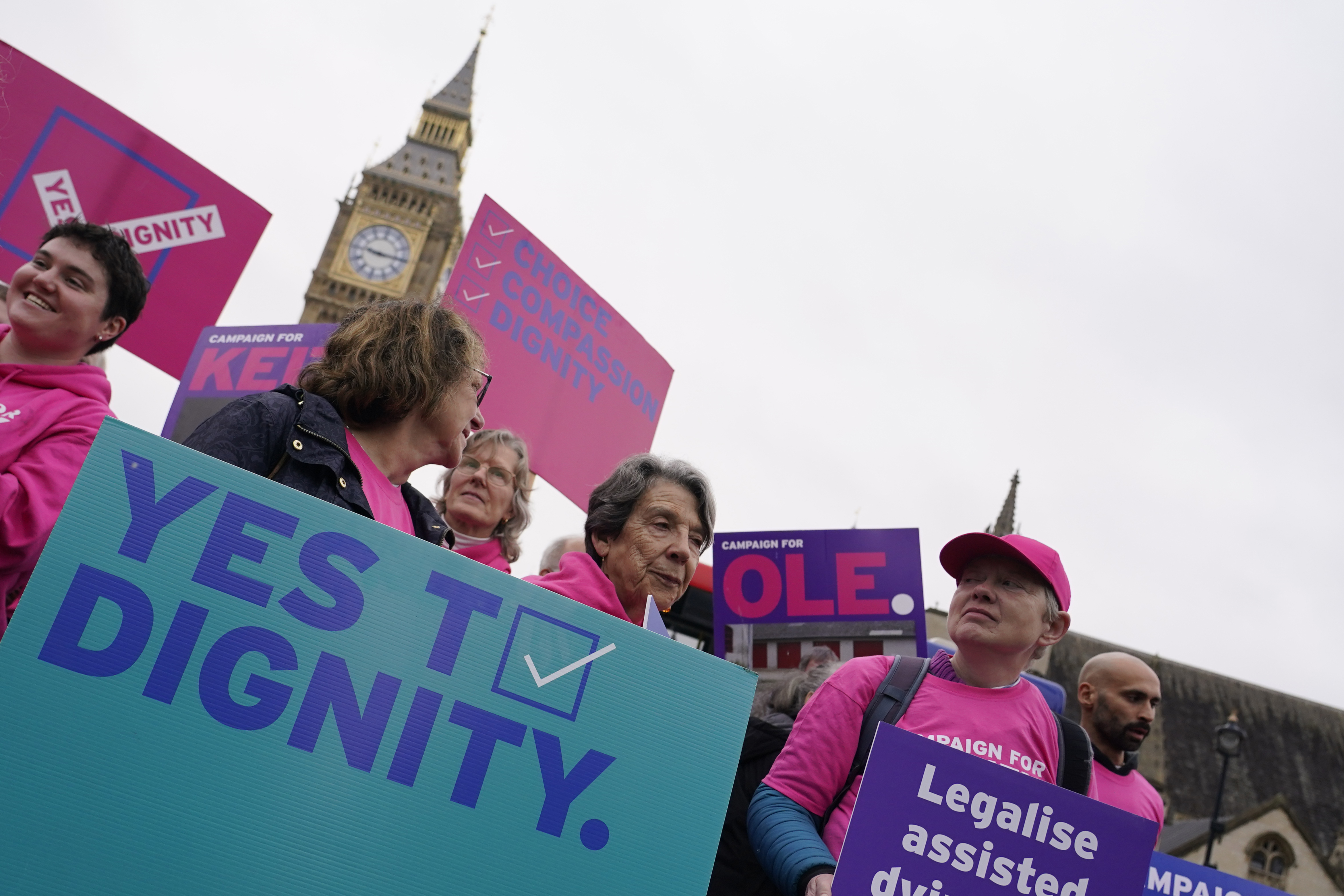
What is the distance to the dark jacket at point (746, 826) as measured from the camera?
2773 mm

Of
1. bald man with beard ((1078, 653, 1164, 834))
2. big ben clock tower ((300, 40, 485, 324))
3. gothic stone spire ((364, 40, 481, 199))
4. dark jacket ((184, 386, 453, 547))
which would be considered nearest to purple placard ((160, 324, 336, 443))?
dark jacket ((184, 386, 453, 547))

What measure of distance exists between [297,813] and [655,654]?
0.61 metres

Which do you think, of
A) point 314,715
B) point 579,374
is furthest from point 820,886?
point 579,374

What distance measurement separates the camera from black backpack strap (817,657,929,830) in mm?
2387

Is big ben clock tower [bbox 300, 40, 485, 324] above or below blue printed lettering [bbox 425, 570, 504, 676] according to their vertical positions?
above

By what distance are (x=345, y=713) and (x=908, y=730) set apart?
4.61 ft

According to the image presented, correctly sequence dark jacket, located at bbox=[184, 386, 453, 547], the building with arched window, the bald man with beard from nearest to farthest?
1. dark jacket, located at bbox=[184, 386, 453, 547]
2. the bald man with beard
3. the building with arched window

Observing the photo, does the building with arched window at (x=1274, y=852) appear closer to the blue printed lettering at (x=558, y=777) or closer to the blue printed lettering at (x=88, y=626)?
the blue printed lettering at (x=558, y=777)

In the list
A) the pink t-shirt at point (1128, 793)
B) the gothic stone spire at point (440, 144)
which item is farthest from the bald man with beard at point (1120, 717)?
the gothic stone spire at point (440, 144)

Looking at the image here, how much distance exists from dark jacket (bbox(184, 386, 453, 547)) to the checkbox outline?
50 centimetres

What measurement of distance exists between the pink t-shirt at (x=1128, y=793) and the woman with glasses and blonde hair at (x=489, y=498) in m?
2.43

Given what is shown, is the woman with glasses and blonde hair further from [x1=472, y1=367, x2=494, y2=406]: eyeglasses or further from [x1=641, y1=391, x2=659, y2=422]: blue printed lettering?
[x1=641, y1=391, x2=659, y2=422]: blue printed lettering

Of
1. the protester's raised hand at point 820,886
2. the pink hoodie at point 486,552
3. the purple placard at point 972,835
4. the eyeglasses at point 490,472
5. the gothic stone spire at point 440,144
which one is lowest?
the protester's raised hand at point 820,886

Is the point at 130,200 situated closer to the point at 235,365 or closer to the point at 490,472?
the point at 235,365
